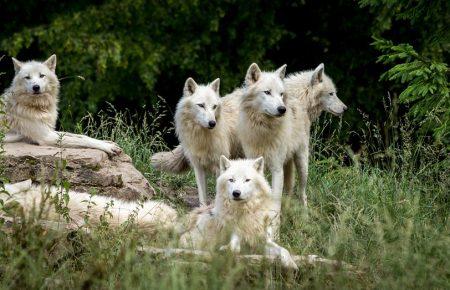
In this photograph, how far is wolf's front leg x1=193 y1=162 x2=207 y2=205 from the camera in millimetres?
7564

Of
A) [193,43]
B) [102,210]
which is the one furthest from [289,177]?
[193,43]

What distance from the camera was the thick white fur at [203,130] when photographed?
762cm

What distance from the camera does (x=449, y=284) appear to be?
4.04 m

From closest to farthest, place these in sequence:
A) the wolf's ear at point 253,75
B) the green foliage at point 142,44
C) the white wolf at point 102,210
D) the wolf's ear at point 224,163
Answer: the white wolf at point 102,210, the wolf's ear at point 224,163, the wolf's ear at point 253,75, the green foliage at point 142,44

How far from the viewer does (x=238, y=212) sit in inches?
234

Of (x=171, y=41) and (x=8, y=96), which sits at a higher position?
(x=171, y=41)

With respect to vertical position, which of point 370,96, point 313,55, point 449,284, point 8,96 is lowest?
point 449,284

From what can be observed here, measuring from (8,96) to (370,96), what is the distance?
705cm

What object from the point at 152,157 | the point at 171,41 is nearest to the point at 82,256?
the point at 152,157

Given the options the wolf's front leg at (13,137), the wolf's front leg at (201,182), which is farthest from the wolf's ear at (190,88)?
the wolf's front leg at (13,137)

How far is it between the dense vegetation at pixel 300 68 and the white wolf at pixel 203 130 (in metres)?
0.37

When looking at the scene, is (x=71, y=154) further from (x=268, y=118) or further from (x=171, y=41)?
(x=171, y=41)

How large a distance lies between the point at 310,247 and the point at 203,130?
2.23 m

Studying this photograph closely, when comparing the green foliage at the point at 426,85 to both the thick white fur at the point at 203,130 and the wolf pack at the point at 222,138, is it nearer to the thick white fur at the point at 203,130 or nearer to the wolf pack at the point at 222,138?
the wolf pack at the point at 222,138
